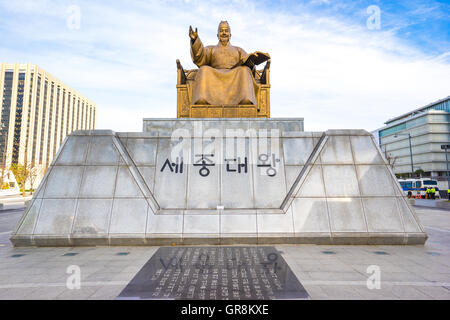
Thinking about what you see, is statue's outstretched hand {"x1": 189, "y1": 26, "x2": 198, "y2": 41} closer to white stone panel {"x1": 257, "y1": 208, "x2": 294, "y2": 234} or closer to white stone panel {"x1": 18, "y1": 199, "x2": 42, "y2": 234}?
white stone panel {"x1": 257, "y1": 208, "x2": 294, "y2": 234}

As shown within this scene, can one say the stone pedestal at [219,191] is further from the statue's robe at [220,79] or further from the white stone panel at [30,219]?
the statue's robe at [220,79]

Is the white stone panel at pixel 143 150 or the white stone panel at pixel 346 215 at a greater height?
the white stone panel at pixel 143 150

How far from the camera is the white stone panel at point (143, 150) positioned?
360 inches

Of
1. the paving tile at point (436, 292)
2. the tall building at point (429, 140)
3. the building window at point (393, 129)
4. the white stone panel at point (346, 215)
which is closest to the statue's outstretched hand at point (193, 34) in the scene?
the white stone panel at point (346, 215)

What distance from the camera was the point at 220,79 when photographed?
12.1 metres

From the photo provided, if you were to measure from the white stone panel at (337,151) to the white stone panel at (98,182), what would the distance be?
7533mm

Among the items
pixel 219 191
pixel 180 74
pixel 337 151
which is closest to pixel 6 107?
pixel 180 74

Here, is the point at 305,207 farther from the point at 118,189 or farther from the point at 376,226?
the point at 118,189

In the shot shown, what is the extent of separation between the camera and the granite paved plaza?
14.2 ft

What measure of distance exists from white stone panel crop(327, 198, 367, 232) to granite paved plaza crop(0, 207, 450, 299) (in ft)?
2.04

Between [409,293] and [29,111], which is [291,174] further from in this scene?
[29,111]

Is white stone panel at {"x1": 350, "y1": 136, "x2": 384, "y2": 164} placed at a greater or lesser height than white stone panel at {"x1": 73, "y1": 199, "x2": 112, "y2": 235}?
greater

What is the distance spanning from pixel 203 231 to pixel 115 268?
8.93ft

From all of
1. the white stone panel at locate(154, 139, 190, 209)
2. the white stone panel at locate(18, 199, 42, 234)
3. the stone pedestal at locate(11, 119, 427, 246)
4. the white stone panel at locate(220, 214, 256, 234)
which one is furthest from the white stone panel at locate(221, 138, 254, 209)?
the white stone panel at locate(18, 199, 42, 234)
